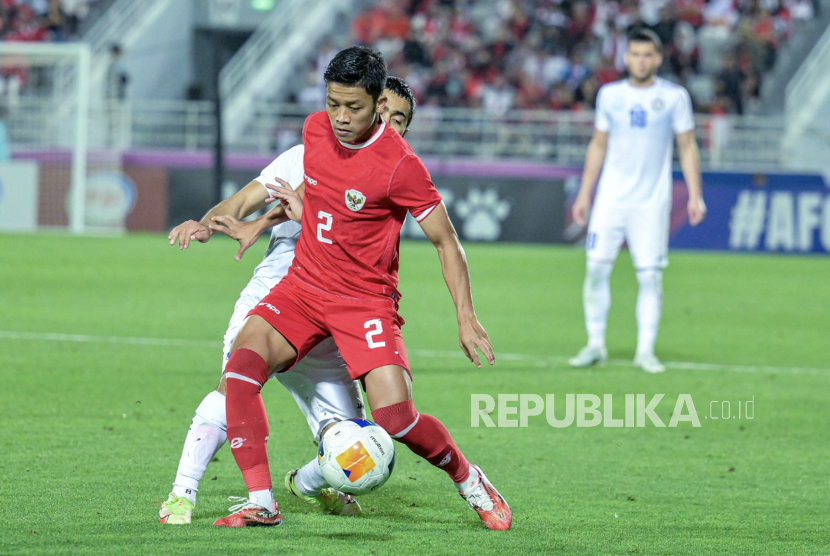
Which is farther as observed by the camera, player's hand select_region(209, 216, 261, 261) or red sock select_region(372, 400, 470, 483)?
player's hand select_region(209, 216, 261, 261)

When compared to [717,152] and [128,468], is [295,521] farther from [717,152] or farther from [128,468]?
[717,152]

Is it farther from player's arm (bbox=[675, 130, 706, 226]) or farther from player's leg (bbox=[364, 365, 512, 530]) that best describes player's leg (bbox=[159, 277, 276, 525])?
player's arm (bbox=[675, 130, 706, 226])

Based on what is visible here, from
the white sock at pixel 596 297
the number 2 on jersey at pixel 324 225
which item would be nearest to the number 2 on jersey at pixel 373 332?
the number 2 on jersey at pixel 324 225

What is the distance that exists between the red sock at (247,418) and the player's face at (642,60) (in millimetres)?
4899

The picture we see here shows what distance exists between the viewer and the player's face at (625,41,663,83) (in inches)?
328

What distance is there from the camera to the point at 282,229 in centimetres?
507

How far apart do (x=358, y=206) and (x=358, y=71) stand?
48 centimetres

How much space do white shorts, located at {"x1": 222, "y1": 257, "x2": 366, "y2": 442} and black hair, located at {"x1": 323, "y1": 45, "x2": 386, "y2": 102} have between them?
100cm

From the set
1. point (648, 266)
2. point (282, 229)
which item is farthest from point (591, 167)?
point (282, 229)

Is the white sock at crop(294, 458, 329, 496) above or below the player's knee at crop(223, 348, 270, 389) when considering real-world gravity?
below

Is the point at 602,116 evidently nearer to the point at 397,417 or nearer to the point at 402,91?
the point at 402,91

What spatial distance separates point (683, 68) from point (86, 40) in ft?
43.6

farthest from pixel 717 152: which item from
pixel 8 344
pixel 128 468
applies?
pixel 128 468

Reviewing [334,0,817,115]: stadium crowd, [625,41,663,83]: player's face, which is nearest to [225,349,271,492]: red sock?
[625,41,663,83]: player's face
